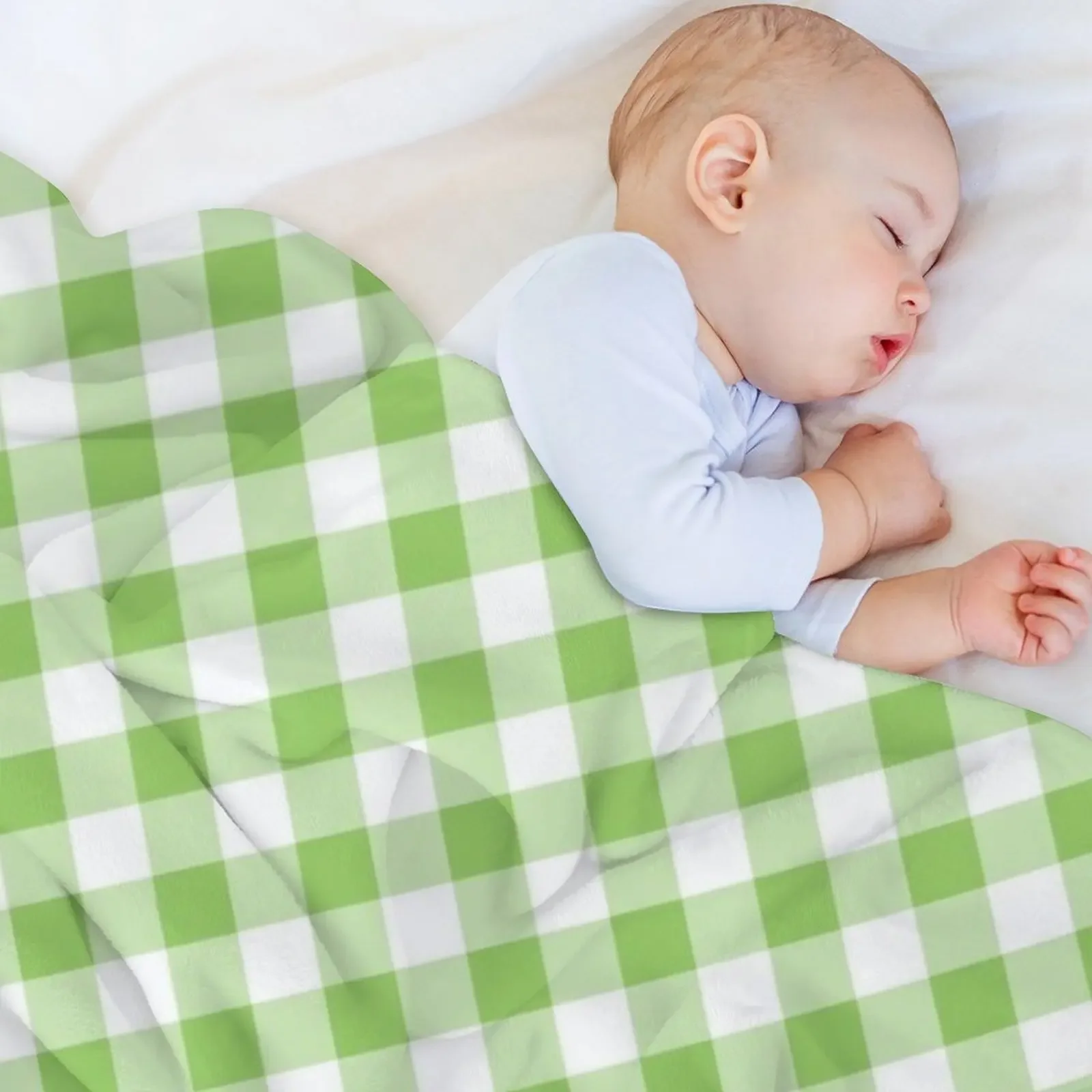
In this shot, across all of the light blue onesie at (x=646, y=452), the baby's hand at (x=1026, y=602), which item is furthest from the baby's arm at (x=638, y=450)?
the baby's hand at (x=1026, y=602)

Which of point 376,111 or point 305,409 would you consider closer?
point 305,409

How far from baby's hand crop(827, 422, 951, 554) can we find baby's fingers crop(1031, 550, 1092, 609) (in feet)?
0.34

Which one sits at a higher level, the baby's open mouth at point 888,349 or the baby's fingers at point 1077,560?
the baby's open mouth at point 888,349

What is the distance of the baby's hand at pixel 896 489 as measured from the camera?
3.35 feet

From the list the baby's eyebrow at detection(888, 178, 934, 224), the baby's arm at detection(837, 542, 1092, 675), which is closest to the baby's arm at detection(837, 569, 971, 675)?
the baby's arm at detection(837, 542, 1092, 675)

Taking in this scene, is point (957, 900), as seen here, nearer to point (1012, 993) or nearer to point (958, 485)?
point (1012, 993)

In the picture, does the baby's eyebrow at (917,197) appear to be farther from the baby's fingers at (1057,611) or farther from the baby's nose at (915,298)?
the baby's fingers at (1057,611)

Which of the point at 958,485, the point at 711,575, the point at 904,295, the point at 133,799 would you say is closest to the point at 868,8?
the point at 904,295

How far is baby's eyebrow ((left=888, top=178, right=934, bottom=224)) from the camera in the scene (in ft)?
3.40

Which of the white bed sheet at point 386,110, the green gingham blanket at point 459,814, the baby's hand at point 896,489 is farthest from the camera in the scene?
the white bed sheet at point 386,110

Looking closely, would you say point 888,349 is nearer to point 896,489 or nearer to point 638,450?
point 896,489

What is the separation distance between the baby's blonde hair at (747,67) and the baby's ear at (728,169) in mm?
24

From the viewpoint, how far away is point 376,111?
1200 millimetres

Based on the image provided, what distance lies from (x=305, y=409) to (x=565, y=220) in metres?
0.32
